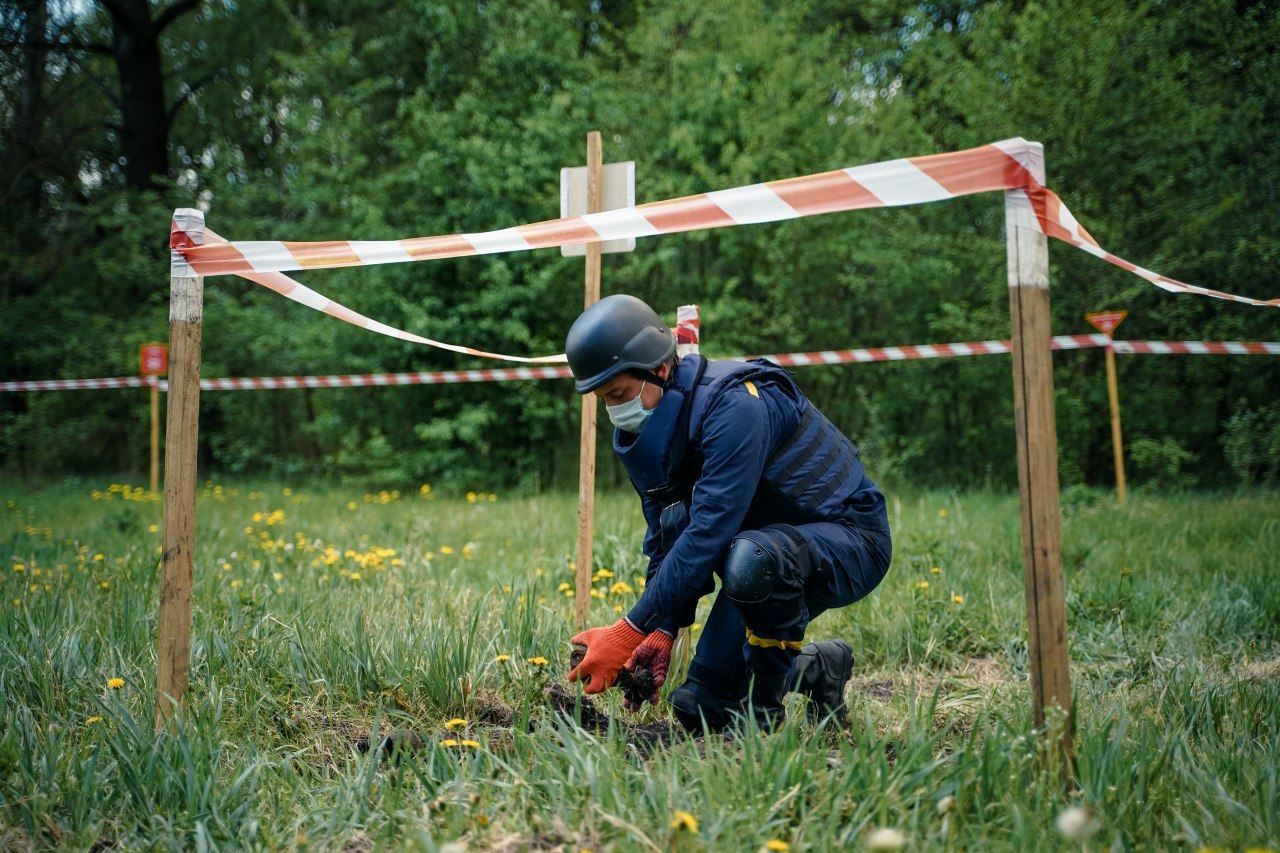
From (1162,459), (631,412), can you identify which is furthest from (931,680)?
(1162,459)

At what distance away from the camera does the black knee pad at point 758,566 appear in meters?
2.77

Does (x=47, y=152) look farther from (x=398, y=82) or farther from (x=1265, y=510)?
(x=1265, y=510)

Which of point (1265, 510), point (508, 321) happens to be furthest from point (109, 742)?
point (508, 321)

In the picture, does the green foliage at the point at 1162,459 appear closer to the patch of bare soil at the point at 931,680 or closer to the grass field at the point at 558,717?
the grass field at the point at 558,717

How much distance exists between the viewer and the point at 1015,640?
13.2 ft

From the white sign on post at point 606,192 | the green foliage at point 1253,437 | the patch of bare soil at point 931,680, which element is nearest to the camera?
the patch of bare soil at point 931,680

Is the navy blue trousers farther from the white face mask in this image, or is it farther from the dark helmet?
the dark helmet

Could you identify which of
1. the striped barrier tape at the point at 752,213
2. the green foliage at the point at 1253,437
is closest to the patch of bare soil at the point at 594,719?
the striped barrier tape at the point at 752,213

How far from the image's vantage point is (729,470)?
2.75m

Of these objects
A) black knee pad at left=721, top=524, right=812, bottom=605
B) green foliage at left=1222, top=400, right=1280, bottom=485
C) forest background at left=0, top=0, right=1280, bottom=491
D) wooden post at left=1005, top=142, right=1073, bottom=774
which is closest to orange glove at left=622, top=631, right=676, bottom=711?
black knee pad at left=721, top=524, right=812, bottom=605

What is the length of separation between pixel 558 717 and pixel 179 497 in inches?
52.5

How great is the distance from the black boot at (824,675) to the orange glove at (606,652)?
68cm

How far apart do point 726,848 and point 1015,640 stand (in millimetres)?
2484

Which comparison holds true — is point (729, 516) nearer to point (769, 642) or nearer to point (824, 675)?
point (769, 642)
